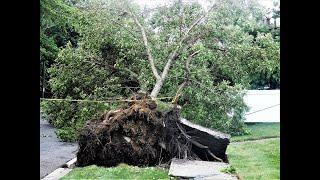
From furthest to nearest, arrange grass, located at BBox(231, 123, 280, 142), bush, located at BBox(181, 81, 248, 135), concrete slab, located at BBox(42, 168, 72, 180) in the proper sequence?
1. bush, located at BBox(181, 81, 248, 135)
2. grass, located at BBox(231, 123, 280, 142)
3. concrete slab, located at BBox(42, 168, 72, 180)

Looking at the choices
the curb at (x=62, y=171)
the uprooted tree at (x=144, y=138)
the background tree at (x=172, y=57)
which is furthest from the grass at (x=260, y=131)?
the curb at (x=62, y=171)

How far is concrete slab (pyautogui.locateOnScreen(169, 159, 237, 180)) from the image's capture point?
345 centimetres

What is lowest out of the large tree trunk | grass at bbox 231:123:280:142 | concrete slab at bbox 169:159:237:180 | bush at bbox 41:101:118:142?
concrete slab at bbox 169:159:237:180

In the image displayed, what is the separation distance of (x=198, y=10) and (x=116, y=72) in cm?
113

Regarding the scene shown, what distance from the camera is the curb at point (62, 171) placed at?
3.43 metres

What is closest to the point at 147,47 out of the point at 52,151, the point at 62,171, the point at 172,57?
the point at 172,57

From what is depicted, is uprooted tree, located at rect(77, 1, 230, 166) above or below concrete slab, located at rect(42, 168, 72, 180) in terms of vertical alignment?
above

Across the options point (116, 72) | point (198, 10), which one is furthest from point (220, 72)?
point (116, 72)

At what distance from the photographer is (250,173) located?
3518 mm

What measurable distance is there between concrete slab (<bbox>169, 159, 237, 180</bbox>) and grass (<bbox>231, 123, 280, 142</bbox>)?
0.59m

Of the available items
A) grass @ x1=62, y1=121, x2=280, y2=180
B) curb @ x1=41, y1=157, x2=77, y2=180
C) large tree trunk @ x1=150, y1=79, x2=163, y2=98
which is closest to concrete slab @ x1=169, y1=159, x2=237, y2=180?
grass @ x1=62, y1=121, x2=280, y2=180

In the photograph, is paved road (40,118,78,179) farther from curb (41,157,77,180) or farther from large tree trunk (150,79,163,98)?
large tree trunk (150,79,163,98)

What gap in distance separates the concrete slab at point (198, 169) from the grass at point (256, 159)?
135 millimetres
